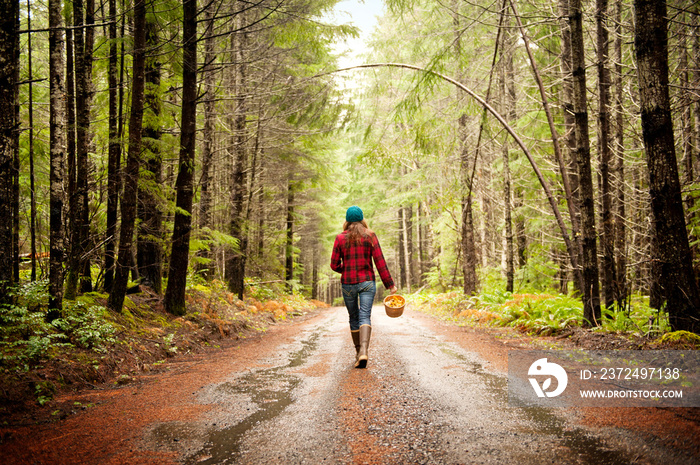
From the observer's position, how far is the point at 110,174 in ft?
22.7

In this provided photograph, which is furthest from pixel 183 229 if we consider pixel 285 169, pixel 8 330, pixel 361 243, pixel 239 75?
pixel 285 169

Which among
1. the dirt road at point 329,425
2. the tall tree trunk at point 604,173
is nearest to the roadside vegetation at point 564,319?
the tall tree trunk at point 604,173

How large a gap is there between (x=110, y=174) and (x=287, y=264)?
1778 cm

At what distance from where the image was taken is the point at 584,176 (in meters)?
7.09

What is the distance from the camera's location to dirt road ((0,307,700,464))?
2.57 meters

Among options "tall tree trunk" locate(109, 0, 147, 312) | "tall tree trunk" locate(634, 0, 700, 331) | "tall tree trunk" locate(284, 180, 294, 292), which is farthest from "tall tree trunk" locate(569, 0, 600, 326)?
"tall tree trunk" locate(284, 180, 294, 292)

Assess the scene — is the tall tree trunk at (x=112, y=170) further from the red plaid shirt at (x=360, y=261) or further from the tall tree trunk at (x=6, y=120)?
the red plaid shirt at (x=360, y=261)

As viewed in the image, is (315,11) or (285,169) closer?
(315,11)

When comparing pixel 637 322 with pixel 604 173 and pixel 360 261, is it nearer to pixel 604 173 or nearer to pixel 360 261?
pixel 604 173

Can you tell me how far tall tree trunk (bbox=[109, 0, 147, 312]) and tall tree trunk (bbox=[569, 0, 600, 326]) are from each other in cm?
782

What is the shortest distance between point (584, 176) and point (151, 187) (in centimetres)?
841

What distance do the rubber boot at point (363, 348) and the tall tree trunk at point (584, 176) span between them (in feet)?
14.1

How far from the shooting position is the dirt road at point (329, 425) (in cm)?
257

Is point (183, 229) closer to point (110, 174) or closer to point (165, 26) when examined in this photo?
→ point (110, 174)
